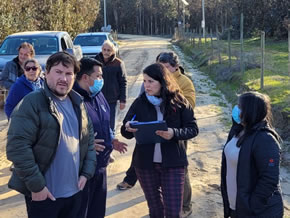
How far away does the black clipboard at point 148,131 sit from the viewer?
3.31 metres

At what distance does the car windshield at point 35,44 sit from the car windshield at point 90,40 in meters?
7.09

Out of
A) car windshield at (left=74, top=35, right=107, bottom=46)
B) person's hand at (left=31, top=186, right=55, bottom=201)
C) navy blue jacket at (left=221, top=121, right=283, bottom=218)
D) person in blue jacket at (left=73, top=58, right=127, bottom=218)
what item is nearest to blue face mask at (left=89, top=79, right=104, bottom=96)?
person in blue jacket at (left=73, top=58, right=127, bottom=218)

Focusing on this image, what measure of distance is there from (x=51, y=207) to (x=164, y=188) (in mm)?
1139

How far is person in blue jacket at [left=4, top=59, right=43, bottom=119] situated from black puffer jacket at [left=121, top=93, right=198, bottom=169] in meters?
1.76

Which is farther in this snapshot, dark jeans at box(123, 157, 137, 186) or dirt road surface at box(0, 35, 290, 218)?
dark jeans at box(123, 157, 137, 186)

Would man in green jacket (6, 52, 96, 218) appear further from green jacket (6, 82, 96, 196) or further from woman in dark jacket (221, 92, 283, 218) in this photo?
woman in dark jacket (221, 92, 283, 218)

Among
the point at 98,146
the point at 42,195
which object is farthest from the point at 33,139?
the point at 98,146

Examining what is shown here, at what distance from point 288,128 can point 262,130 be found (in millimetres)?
5049

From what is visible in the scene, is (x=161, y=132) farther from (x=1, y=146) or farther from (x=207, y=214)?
(x=1, y=146)

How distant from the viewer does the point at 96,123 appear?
343 cm

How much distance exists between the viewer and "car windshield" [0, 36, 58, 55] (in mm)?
10484

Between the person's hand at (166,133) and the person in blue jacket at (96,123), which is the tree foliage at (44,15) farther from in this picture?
the person's hand at (166,133)

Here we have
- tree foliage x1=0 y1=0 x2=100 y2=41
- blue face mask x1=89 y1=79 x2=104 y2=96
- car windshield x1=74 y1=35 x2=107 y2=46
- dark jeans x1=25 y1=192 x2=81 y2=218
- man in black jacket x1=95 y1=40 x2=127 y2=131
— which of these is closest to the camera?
dark jeans x1=25 y1=192 x2=81 y2=218

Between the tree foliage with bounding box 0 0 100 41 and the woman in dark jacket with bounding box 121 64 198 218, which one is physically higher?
the tree foliage with bounding box 0 0 100 41
